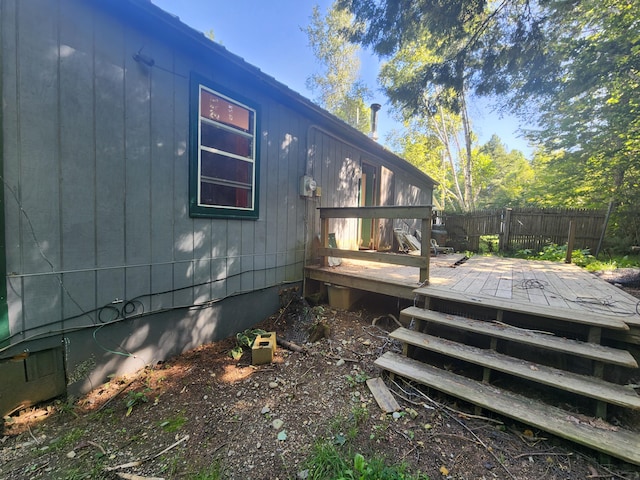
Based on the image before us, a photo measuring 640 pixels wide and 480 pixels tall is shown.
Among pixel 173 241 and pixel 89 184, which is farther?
pixel 173 241

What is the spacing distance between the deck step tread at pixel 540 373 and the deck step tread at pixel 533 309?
1.49 ft

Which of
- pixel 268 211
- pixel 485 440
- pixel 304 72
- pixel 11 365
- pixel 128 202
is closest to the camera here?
pixel 485 440

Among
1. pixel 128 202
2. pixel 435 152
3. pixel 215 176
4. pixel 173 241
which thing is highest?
pixel 435 152

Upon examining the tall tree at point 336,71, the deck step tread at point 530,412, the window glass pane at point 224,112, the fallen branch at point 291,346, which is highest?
the tall tree at point 336,71

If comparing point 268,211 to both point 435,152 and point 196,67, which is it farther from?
point 435,152

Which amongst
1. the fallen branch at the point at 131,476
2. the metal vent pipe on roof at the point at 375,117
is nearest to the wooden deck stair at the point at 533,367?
the fallen branch at the point at 131,476

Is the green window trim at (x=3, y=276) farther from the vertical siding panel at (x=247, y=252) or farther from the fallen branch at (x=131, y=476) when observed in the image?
the vertical siding panel at (x=247, y=252)

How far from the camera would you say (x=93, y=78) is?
2.24 m

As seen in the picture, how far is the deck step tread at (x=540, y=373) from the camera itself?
5.81ft

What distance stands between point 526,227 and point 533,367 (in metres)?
9.32

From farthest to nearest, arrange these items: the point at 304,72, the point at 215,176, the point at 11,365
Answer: the point at 304,72 → the point at 215,176 → the point at 11,365

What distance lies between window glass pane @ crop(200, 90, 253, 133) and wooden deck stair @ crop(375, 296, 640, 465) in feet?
10.0

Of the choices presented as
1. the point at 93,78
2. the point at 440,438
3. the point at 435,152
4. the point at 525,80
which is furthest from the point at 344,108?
the point at 440,438

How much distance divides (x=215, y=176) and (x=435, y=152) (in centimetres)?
2039
